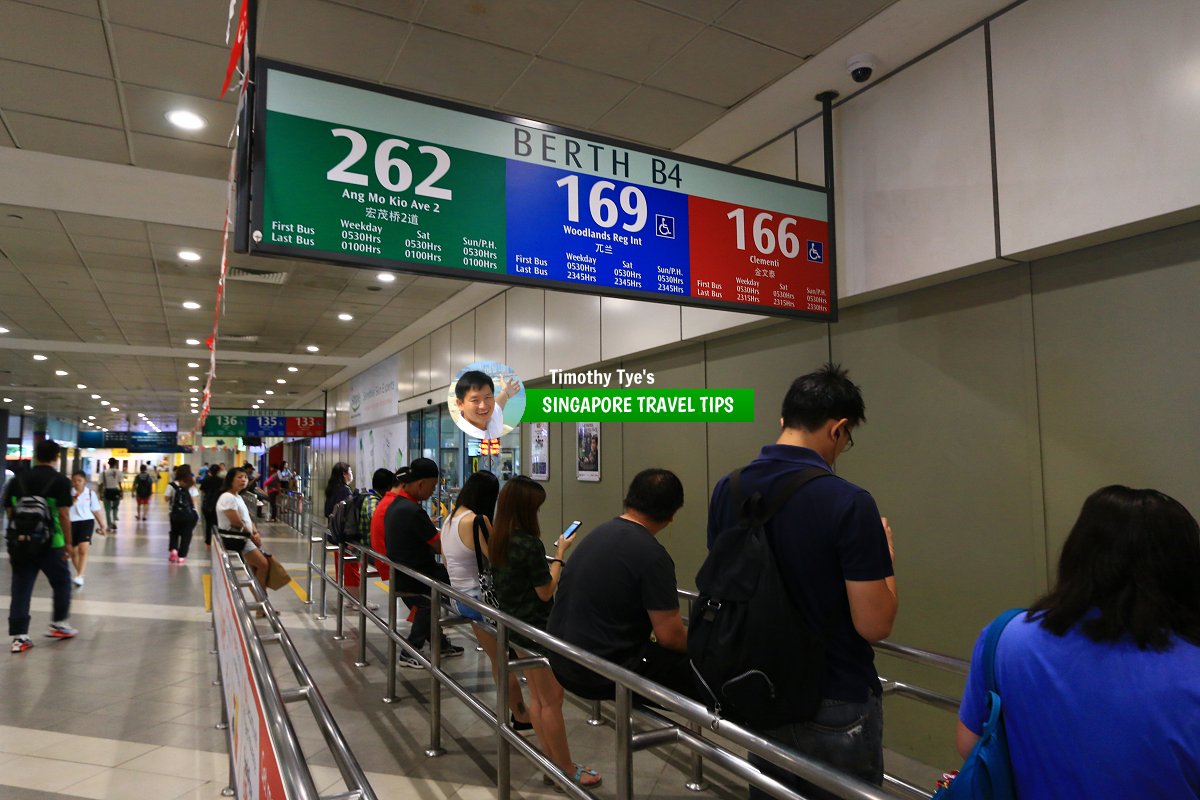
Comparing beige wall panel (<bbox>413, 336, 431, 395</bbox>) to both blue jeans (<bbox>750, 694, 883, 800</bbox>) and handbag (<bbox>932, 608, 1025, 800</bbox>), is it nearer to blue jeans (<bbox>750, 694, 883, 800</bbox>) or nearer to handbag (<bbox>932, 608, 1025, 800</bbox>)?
blue jeans (<bbox>750, 694, 883, 800</bbox>)

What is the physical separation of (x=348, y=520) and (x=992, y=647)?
5.35 m

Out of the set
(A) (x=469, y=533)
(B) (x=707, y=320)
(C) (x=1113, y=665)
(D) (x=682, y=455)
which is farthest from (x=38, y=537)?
(C) (x=1113, y=665)

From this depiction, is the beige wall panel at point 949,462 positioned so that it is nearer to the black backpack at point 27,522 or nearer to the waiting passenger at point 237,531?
the waiting passenger at point 237,531

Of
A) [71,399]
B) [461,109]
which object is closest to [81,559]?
[461,109]

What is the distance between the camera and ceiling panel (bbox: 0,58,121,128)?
12.1ft

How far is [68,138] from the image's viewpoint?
4414 mm

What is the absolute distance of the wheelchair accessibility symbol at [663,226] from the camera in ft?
10.4

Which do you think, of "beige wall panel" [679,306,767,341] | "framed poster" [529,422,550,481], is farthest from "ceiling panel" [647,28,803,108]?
"framed poster" [529,422,550,481]

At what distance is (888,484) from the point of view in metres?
3.70

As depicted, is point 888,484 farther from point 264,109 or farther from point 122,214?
point 122,214

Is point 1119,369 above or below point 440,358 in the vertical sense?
below

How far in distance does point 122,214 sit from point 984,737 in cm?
609

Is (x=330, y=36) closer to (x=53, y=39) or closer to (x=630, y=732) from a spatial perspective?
(x=53, y=39)

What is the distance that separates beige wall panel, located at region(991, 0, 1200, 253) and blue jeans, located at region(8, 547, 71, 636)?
6.86m
